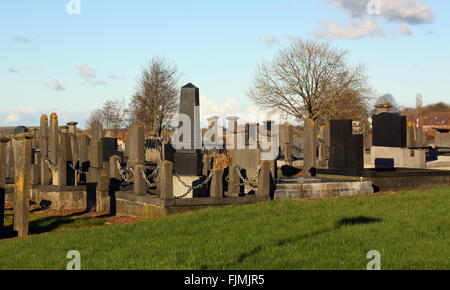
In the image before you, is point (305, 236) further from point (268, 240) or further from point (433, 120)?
point (433, 120)

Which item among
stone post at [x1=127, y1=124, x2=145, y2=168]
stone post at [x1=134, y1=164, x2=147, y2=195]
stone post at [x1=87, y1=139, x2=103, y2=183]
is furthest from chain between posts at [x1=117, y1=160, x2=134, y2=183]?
stone post at [x1=134, y1=164, x2=147, y2=195]

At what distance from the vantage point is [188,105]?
1662cm

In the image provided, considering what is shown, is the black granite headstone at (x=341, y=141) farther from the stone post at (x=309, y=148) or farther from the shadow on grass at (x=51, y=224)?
the shadow on grass at (x=51, y=224)

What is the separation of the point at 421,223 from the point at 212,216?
421 centimetres

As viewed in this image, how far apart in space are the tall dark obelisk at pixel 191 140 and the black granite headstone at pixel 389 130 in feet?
34.6

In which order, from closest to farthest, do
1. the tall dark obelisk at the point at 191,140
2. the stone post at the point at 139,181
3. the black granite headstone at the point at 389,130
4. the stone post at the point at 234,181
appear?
the stone post at the point at 139,181, the stone post at the point at 234,181, the tall dark obelisk at the point at 191,140, the black granite headstone at the point at 389,130

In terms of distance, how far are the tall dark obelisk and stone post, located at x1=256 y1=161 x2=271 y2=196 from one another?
181cm

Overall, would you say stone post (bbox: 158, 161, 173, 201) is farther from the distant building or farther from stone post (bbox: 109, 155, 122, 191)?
the distant building

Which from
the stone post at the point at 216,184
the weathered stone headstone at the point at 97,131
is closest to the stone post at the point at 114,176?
the stone post at the point at 216,184

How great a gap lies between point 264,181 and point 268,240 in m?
5.40

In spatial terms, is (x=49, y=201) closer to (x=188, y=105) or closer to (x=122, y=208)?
(x=122, y=208)

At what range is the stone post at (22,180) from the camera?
14.0 metres

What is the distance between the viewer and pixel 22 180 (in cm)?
1412

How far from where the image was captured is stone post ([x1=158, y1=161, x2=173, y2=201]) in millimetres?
14641
